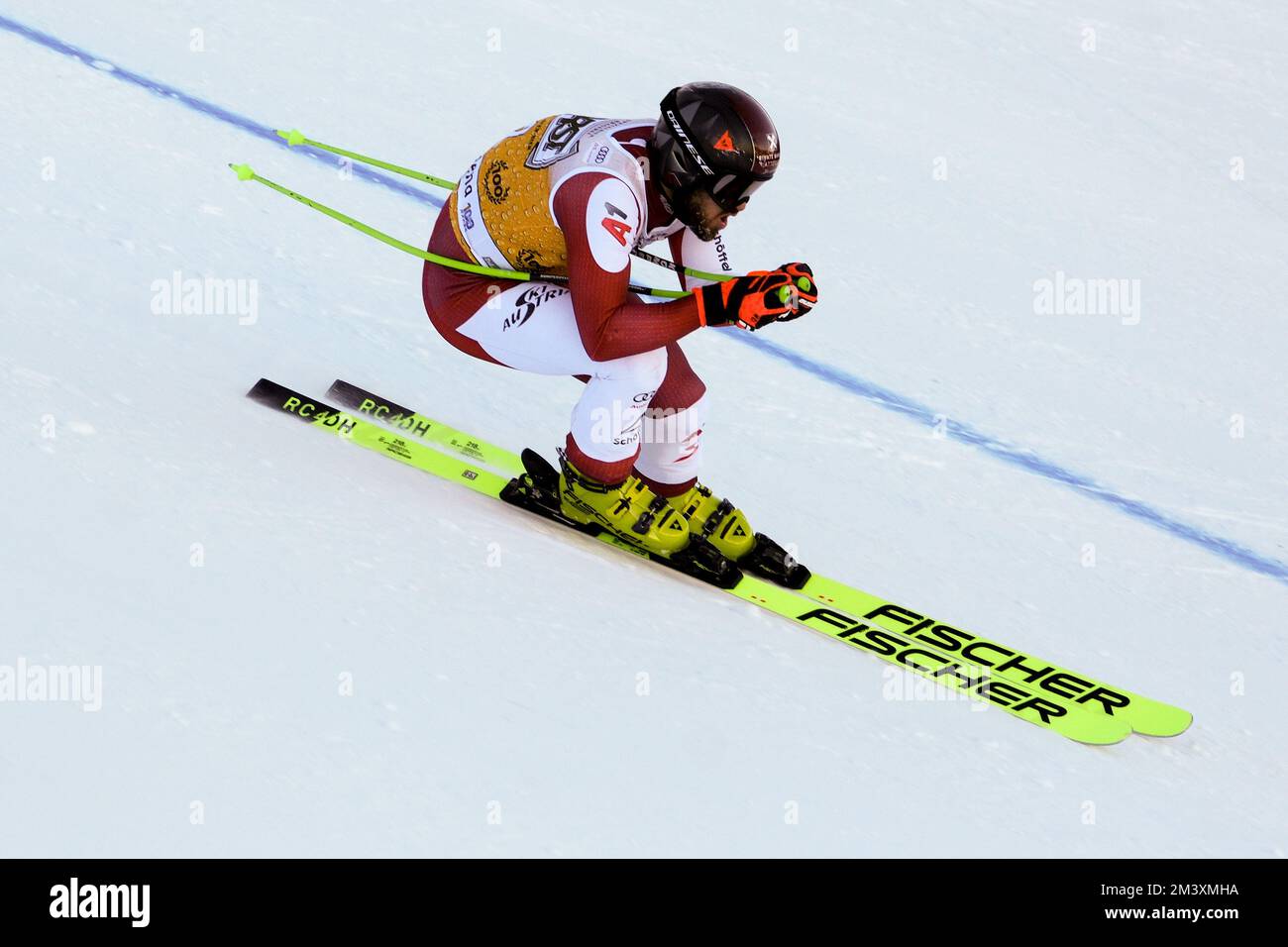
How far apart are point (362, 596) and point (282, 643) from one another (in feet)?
0.84

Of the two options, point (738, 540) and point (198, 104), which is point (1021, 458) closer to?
point (738, 540)

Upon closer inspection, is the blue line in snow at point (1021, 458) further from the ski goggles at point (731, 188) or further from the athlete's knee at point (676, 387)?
the ski goggles at point (731, 188)

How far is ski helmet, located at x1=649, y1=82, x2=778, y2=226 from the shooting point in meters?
3.13

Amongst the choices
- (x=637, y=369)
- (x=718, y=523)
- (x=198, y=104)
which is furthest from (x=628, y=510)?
(x=198, y=104)

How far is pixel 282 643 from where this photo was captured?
3051 millimetres

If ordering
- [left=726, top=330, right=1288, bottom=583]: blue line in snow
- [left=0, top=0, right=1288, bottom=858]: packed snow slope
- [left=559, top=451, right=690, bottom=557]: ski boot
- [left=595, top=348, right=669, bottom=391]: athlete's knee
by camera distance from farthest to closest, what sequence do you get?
[left=726, top=330, right=1288, bottom=583]: blue line in snow, [left=559, top=451, right=690, bottom=557]: ski boot, [left=595, top=348, right=669, bottom=391]: athlete's knee, [left=0, top=0, right=1288, bottom=858]: packed snow slope

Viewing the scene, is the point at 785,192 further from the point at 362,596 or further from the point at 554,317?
the point at 362,596

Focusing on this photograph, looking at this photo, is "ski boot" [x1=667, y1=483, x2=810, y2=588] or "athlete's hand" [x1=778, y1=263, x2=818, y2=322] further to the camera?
"ski boot" [x1=667, y1=483, x2=810, y2=588]

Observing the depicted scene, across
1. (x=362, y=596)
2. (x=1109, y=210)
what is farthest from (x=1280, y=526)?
(x=362, y=596)

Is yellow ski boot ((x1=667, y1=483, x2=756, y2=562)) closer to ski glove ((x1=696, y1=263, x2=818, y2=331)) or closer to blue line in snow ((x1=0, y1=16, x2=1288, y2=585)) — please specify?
ski glove ((x1=696, y1=263, x2=818, y2=331))

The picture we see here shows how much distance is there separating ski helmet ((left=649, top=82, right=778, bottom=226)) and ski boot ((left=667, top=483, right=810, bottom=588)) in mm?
864

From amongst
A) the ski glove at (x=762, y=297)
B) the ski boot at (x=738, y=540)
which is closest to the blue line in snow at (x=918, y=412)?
the ski boot at (x=738, y=540)

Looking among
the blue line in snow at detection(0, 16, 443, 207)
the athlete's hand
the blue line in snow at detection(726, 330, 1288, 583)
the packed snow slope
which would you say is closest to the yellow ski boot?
the packed snow slope

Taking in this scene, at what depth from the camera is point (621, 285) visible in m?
3.19
